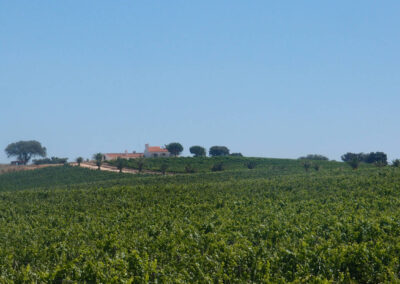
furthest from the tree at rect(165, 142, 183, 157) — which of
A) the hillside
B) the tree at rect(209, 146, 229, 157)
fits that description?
the hillside

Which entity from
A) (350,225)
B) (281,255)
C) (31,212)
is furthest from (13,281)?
(31,212)

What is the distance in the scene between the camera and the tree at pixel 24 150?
5935 inches

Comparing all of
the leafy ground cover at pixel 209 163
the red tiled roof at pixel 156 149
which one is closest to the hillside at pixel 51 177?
the leafy ground cover at pixel 209 163

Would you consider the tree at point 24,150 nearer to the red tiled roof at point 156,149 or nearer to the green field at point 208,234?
the red tiled roof at point 156,149

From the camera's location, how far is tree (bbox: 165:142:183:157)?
134 meters

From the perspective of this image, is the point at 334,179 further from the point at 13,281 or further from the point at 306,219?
the point at 13,281

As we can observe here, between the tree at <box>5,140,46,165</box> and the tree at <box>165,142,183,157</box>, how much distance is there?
179ft

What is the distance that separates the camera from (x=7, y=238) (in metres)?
22.6

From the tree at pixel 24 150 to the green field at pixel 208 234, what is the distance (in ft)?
390

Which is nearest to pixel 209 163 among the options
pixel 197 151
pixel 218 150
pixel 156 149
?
pixel 197 151

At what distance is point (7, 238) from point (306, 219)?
652 inches

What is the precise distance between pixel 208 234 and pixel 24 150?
489 feet

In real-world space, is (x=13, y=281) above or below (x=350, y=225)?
below

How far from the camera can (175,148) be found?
134375mm
